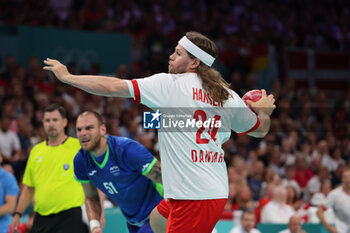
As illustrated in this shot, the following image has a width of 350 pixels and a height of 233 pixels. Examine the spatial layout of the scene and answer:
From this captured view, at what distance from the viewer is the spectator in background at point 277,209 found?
10.1 m

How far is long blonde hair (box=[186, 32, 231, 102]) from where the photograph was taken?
407cm

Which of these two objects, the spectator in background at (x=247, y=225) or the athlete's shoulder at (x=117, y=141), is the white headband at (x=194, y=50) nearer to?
the athlete's shoulder at (x=117, y=141)

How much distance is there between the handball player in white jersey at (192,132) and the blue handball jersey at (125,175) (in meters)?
1.47

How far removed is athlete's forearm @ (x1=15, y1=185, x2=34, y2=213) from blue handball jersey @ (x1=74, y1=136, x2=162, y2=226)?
60.1 inches

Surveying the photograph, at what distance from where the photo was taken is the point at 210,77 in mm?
4152

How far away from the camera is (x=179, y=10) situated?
57.1ft

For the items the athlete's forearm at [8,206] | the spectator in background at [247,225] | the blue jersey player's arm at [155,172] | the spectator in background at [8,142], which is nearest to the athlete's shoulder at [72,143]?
the athlete's forearm at [8,206]

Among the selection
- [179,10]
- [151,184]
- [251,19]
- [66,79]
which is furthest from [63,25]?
[66,79]

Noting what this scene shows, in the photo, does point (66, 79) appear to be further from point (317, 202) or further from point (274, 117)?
point (274, 117)

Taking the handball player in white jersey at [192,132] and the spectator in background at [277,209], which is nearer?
the handball player in white jersey at [192,132]

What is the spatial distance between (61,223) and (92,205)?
4.25 ft

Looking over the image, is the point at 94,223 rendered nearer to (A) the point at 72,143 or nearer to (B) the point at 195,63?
(A) the point at 72,143

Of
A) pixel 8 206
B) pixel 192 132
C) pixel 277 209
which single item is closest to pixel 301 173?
pixel 277 209

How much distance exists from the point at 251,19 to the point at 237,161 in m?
8.56
